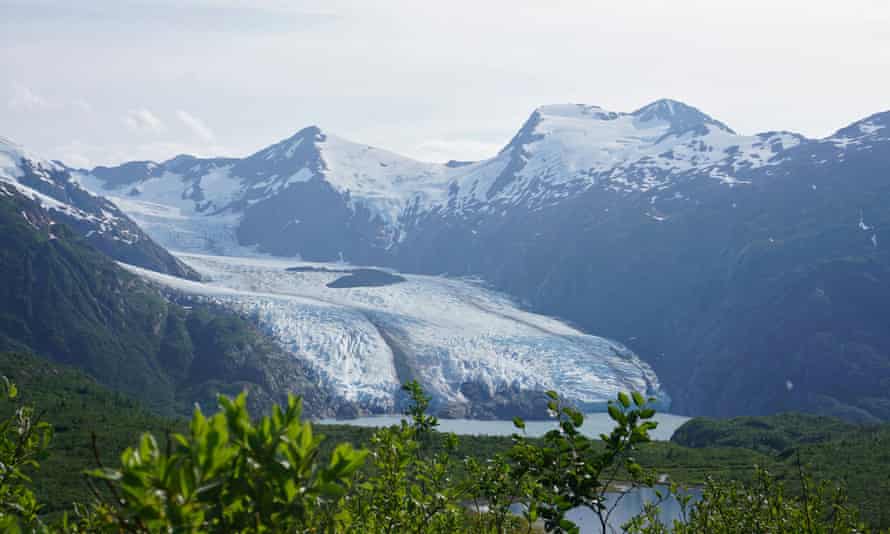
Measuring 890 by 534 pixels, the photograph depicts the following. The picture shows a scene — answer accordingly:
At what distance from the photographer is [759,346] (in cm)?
17188

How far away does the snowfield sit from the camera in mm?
139125

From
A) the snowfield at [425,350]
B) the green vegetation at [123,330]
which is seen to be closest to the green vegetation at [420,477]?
the snowfield at [425,350]

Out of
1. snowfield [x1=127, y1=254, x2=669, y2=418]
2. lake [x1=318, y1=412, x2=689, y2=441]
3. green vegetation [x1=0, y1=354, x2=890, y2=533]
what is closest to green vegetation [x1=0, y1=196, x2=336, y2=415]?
snowfield [x1=127, y1=254, x2=669, y2=418]

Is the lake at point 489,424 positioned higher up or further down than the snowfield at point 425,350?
further down

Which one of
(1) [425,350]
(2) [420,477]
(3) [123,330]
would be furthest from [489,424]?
(2) [420,477]

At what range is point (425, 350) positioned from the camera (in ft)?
470

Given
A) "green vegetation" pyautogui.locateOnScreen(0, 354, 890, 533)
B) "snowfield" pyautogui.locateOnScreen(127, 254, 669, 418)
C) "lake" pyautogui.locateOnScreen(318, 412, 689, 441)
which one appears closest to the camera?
"green vegetation" pyautogui.locateOnScreen(0, 354, 890, 533)

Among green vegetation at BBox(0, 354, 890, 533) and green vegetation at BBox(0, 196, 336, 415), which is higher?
green vegetation at BBox(0, 354, 890, 533)

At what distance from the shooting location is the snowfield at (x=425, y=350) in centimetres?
13912

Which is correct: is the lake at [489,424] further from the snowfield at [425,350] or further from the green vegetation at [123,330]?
the green vegetation at [123,330]

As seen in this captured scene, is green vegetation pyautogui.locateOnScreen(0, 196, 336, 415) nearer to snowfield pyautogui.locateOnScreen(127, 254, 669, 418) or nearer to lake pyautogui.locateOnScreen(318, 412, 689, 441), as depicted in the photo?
snowfield pyautogui.locateOnScreen(127, 254, 669, 418)

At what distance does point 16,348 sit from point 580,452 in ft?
487

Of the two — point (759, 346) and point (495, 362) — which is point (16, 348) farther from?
point (759, 346)

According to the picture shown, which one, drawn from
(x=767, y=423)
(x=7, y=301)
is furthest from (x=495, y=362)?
(x=7, y=301)
